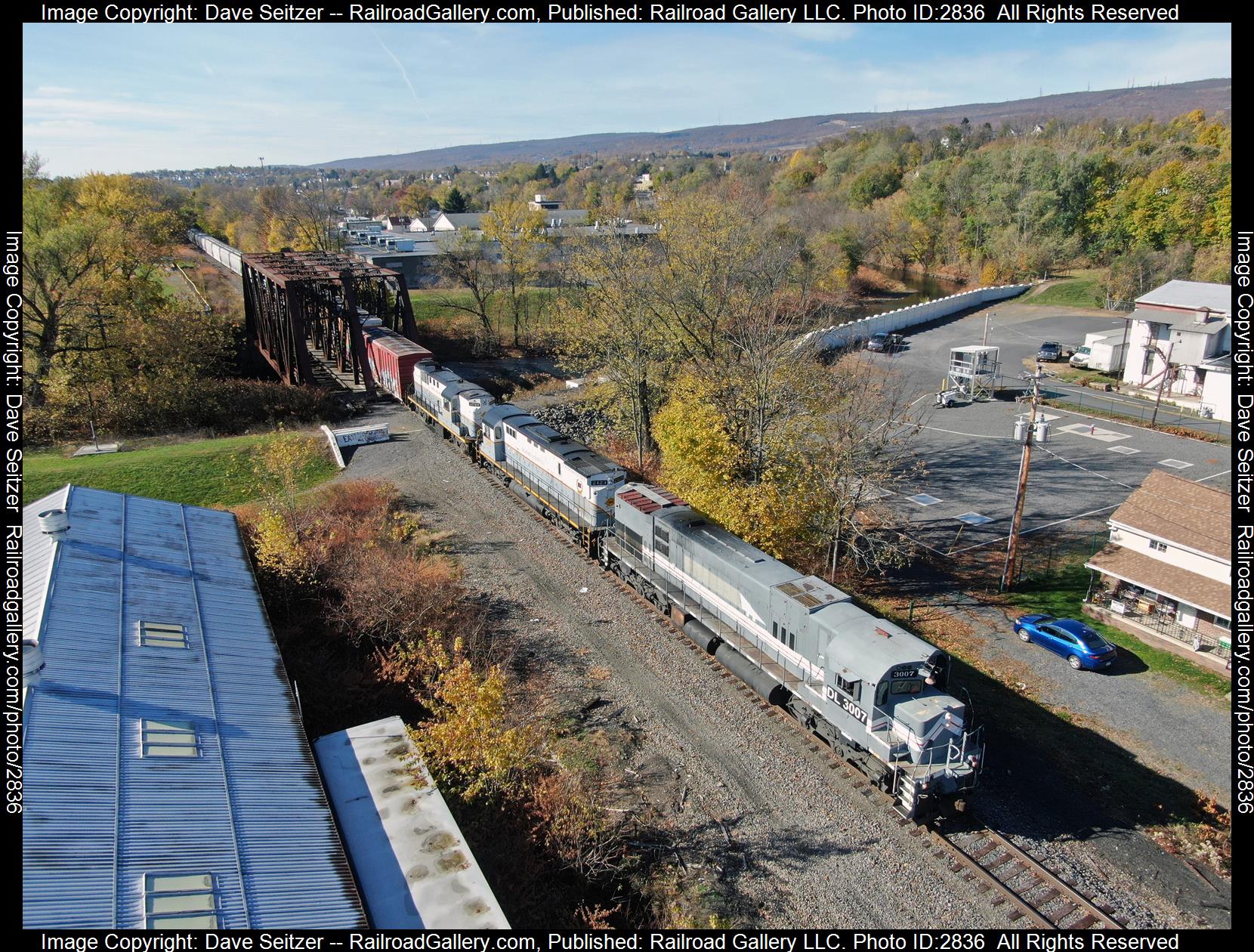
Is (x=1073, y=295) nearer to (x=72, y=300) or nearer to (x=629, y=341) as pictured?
(x=629, y=341)

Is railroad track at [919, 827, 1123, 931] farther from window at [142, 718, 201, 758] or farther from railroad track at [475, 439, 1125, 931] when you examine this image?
window at [142, 718, 201, 758]

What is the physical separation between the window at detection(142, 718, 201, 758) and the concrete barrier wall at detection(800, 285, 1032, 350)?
5254 cm

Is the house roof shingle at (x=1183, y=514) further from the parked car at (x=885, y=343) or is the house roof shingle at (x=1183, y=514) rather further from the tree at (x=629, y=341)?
the parked car at (x=885, y=343)

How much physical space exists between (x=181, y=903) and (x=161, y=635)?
10.2m

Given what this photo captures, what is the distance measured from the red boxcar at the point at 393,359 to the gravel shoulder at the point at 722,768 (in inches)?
945

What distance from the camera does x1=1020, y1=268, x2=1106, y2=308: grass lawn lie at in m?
84.5

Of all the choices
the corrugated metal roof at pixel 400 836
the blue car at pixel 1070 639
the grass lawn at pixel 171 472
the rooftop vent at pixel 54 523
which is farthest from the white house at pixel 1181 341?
the rooftop vent at pixel 54 523

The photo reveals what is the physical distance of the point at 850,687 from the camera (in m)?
19.0

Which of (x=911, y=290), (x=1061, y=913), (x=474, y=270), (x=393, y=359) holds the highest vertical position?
(x=911, y=290)

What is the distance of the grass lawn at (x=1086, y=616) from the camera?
920 inches

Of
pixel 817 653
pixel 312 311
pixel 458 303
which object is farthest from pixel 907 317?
pixel 817 653

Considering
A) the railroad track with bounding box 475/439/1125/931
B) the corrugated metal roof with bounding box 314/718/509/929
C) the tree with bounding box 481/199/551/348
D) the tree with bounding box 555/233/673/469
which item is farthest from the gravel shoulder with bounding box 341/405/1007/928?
the tree with bounding box 481/199/551/348

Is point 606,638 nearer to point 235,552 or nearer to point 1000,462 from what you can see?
point 235,552

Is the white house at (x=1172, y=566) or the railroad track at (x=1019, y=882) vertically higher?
the white house at (x=1172, y=566)
